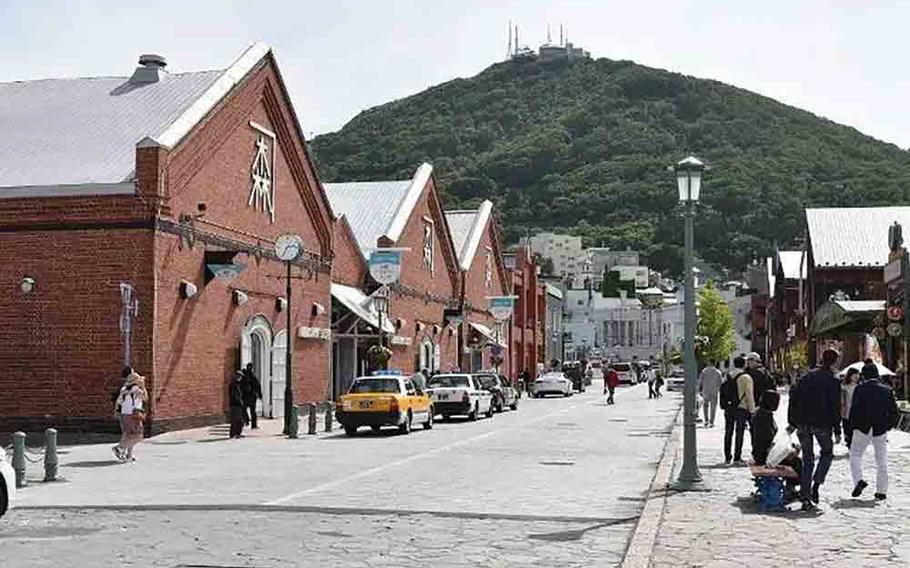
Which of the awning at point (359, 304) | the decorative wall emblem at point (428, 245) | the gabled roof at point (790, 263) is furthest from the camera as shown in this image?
the gabled roof at point (790, 263)

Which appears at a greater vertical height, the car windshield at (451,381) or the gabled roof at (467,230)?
the gabled roof at (467,230)

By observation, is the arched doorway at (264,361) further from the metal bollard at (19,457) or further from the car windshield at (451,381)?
the metal bollard at (19,457)

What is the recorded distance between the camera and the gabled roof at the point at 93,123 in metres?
28.8

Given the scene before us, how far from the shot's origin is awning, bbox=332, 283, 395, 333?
4344 cm

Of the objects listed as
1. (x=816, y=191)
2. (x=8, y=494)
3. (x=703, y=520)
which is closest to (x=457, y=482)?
(x=703, y=520)

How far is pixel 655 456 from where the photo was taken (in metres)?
23.6

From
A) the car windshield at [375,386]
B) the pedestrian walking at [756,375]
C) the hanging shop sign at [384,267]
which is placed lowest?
the car windshield at [375,386]

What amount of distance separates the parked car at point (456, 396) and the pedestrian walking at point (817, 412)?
873 inches

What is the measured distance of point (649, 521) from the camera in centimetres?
1324

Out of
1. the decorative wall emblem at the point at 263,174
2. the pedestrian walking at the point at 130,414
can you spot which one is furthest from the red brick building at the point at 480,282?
the pedestrian walking at the point at 130,414

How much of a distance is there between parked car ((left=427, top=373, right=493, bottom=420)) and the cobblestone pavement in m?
19.8

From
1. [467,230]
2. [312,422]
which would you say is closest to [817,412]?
[312,422]

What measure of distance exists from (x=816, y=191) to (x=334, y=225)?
108 metres

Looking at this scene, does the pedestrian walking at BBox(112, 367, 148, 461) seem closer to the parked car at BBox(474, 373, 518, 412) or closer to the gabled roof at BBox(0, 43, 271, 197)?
the gabled roof at BBox(0, 43, 271, 197)
